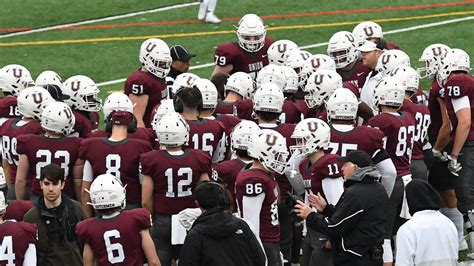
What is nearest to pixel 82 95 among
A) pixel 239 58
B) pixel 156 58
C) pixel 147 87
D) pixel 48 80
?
pixel 48 80

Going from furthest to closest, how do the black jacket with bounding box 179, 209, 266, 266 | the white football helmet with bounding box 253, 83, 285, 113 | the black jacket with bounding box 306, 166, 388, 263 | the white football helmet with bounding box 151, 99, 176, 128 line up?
the white football helmet with bounding box 151, 99, 176, 128, the white football helmet with bounding box 253, 83, 285, 113, the black jacket with bounding box 306, 166, 388, 263, the black jacket with bounding box 179, 209, 266, 266

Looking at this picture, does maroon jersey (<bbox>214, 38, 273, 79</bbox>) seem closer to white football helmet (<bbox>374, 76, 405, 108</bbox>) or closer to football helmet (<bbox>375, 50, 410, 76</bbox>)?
football helmet (<bbox>375, 50, 410, 76</bbox>)

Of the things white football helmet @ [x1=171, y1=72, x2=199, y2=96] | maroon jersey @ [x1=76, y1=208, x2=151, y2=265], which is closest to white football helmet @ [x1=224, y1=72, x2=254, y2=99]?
white football helmet @ [x1=171, y1=72, x2=199, y2=96]

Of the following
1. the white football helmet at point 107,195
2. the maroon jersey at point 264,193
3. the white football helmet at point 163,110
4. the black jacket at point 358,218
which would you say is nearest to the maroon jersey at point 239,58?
the white football helmet at point 163,110

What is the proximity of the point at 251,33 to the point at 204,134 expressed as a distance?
2.88m

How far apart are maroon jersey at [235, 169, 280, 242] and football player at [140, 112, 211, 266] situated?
0.51 metres

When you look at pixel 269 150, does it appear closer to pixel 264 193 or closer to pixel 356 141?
pixel 264 193

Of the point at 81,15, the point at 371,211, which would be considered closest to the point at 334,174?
the point at 371,211

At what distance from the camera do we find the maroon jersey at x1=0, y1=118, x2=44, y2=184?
10344 millimetres

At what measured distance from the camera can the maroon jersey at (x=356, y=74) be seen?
1215cm

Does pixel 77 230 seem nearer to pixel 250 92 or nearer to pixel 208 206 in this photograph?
pixel 208 206

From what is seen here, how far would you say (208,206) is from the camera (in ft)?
26.8

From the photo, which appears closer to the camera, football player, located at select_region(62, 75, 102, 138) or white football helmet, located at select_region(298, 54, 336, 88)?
football player, located at select_region(62, 75, 102, 138)

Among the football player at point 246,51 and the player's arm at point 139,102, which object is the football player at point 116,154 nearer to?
the player's arm at point 139,102
